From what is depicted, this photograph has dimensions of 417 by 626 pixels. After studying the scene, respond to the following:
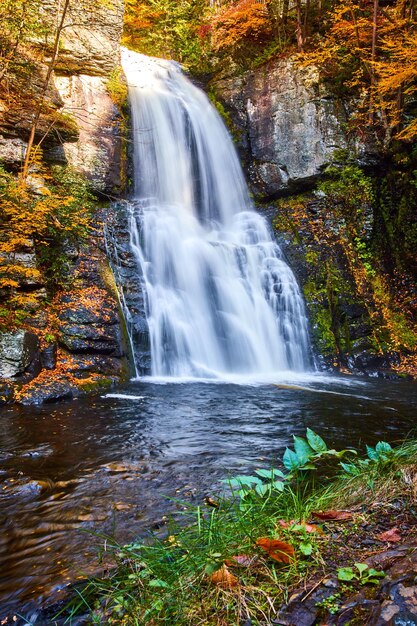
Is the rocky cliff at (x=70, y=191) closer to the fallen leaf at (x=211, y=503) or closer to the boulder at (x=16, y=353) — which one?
the boulder at (x=16, y=353)

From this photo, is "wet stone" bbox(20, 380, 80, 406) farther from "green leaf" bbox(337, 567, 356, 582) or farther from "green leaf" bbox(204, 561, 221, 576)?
"green leaf" bbox(337, 567, 356, 582)

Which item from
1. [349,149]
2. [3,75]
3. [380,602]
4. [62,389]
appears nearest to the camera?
[380,602]

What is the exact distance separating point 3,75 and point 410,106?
10812 millimetres

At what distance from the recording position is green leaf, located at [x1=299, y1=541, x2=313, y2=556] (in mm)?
1285

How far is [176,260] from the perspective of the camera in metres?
10.0

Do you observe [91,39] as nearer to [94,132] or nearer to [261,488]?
[94,132]

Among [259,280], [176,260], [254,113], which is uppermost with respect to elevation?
[254,113]

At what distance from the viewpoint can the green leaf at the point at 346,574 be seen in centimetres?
112

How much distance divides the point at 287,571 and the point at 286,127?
13.4 m

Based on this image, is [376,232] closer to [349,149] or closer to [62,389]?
[349,149]

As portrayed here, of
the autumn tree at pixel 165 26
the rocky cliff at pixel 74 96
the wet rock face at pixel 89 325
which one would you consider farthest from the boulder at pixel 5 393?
the autumn tree at pixel 165 26

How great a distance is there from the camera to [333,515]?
158 centimetres

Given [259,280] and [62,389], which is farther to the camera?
[259,280]

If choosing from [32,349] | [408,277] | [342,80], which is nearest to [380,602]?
[32,349]
